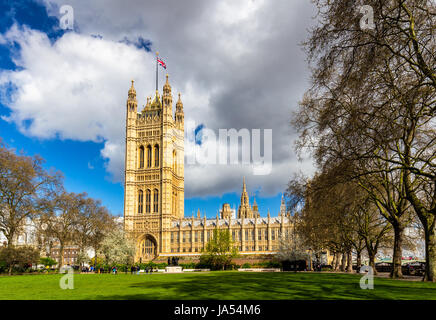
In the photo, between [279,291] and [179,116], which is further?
[179,116]

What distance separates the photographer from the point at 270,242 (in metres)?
98.0

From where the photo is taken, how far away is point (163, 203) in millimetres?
103562

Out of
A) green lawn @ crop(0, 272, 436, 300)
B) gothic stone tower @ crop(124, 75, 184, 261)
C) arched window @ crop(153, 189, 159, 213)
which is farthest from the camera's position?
arched window @ crop(153, 189, 159, 213)

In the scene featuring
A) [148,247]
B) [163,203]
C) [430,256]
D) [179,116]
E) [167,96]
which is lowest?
[148,247]

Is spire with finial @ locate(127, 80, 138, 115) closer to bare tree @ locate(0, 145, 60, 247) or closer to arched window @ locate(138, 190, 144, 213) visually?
arched window @ locate(138, 190, 144, 213)

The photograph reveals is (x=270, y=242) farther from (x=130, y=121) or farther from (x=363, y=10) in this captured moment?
(x=363, y=10)

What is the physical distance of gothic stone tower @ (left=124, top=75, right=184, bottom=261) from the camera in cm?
10212

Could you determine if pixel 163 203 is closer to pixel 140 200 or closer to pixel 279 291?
pixel 140 200

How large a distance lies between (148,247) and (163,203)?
1218 cm

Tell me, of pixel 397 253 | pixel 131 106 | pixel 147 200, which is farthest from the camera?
pixel 131 106

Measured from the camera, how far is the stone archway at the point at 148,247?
330ft

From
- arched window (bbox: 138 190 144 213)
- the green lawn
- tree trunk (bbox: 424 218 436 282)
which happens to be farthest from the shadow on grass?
arched window (bbox: 138 190 144 213)

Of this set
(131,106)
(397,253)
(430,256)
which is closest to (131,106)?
(131,106)
